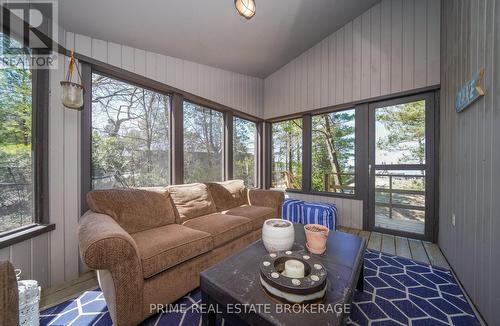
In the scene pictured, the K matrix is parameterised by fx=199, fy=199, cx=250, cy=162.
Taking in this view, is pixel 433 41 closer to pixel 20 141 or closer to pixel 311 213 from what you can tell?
pixel 311 213

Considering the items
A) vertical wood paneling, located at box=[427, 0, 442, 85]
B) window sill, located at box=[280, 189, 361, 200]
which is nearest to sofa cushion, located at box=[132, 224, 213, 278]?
window sill, located at box=[280, 189, 361, 200]

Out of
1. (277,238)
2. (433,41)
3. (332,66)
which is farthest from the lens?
(332,66)

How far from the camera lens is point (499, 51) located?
1.20 metres

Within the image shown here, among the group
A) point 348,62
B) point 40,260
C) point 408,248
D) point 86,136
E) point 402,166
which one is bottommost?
point 408,248

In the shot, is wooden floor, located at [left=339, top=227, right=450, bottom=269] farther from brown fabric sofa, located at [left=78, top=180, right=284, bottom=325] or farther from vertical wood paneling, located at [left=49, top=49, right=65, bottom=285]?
vertical wood paneling, located at [left=49, top=49, right=65, bottom=285]

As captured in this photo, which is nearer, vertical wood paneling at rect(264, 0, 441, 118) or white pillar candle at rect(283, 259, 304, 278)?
white pillar candle at rect(283, 259, 304, 278)

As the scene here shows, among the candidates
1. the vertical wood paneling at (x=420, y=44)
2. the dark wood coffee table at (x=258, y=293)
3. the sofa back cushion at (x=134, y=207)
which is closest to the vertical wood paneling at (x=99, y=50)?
the sofa back cushion at (x=134, y=207)

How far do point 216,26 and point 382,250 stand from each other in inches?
133

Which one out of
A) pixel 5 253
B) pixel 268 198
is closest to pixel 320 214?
pixel 268 198

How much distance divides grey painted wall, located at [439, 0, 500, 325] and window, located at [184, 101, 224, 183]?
2.91 m

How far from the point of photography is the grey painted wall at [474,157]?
1243 millimetres

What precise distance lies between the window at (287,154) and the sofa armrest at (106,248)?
3280mm

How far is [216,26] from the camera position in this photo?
7.91ft

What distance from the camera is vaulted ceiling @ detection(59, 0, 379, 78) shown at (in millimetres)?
1786
